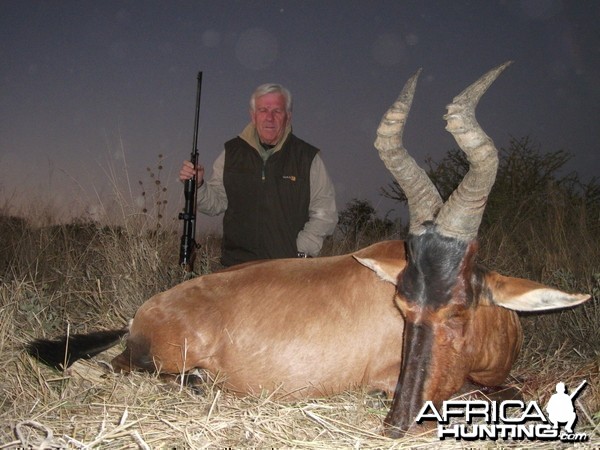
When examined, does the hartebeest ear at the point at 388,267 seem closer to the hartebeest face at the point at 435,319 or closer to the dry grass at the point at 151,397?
the hartebeest face at the point at 435,319

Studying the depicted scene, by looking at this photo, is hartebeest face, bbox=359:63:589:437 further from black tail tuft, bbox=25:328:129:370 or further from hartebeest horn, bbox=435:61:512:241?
black tail tuft, bbox=25:328:129:370

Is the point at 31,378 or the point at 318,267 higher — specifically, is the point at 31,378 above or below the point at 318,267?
below

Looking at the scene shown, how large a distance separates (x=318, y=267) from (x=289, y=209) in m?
2.48

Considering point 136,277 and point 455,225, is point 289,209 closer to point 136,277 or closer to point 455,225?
point 136,277

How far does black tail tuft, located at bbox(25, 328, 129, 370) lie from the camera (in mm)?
3662

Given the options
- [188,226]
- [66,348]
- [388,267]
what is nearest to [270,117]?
[188,226]

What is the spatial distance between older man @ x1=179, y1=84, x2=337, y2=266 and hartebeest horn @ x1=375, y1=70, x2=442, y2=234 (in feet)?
10.3

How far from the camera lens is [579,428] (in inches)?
110

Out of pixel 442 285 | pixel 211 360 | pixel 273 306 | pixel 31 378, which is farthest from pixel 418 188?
pixel 31 378

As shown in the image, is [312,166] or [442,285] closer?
[442,285]

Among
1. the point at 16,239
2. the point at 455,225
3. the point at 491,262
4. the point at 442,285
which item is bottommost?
the point at 16,239

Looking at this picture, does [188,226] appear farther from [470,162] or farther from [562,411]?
[562,411]

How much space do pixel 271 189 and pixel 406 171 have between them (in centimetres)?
327

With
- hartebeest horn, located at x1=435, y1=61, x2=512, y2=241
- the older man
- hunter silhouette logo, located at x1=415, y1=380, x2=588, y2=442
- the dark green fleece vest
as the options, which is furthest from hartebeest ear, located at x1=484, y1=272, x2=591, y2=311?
the dark green fleece vest
